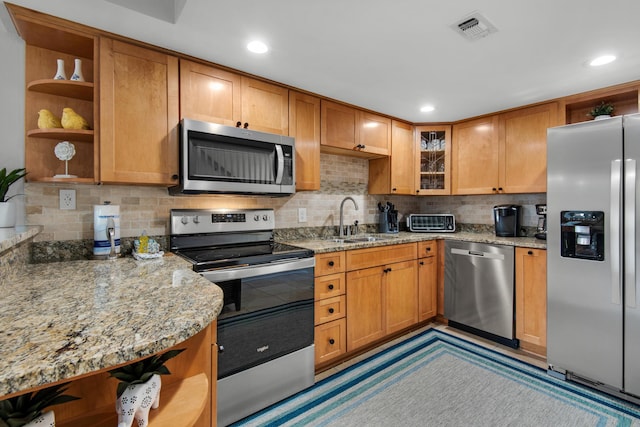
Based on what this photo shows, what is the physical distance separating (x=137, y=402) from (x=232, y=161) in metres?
1.59

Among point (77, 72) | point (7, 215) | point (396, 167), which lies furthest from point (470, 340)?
point (77, 72)

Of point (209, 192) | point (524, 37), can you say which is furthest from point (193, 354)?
point (524, 37)

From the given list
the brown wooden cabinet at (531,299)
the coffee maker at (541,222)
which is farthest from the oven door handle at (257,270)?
the coffee maker at (541,222)

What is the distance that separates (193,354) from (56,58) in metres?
1.95

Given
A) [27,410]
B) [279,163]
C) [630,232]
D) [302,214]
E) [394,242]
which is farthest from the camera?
[302,214]

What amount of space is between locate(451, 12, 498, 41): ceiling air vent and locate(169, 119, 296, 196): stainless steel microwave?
128cm

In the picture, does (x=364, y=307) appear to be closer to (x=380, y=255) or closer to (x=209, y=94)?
(x=380, y=255)

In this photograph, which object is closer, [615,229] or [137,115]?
[137,115]

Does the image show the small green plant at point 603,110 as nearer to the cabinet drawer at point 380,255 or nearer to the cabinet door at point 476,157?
the cabinet door at point 476,157

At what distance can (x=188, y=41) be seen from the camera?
1.84 metres

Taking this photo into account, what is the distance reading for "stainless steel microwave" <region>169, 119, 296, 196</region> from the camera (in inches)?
77.5

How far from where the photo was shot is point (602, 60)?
6.70 feet

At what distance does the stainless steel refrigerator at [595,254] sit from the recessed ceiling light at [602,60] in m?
0.37

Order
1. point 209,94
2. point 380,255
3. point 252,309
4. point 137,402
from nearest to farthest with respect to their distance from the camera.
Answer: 1. point 137,402
2. point 252,309
3. point 209,94
4. point 380,255
